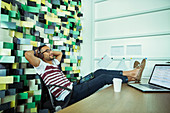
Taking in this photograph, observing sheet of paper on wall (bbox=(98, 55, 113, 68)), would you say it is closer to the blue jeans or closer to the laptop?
the blue jeans

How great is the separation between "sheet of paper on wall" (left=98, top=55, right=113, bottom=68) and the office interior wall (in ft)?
0.22

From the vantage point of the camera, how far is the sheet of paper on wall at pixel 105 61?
2.61m

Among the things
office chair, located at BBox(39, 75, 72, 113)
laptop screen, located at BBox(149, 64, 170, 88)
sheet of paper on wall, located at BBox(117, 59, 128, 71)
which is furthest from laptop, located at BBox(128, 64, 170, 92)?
sheet of paper on wall, located at BBox(117, 59, 128, 71)

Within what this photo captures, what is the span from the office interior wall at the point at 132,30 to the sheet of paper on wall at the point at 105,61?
0.07 metres

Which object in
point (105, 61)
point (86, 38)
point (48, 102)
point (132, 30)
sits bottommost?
point (48, 102)

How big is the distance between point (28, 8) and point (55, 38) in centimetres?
60

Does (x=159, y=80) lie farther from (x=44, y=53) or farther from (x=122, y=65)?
(x=44, y=53)

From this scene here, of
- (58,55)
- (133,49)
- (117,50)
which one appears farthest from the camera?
(117,50)

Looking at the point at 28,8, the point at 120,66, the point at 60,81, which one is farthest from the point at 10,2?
the point at 120,66

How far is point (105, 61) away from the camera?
2.64m

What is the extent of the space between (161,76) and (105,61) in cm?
133

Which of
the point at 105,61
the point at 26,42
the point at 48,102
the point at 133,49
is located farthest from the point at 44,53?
the point at 133,49

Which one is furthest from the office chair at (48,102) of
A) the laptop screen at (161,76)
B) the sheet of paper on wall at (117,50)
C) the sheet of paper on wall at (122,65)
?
the sheet of paper on wall at (117,50)

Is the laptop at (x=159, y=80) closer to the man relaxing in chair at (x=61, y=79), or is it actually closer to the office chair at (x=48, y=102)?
the man relaxing in chair at (x=61, y=79)
